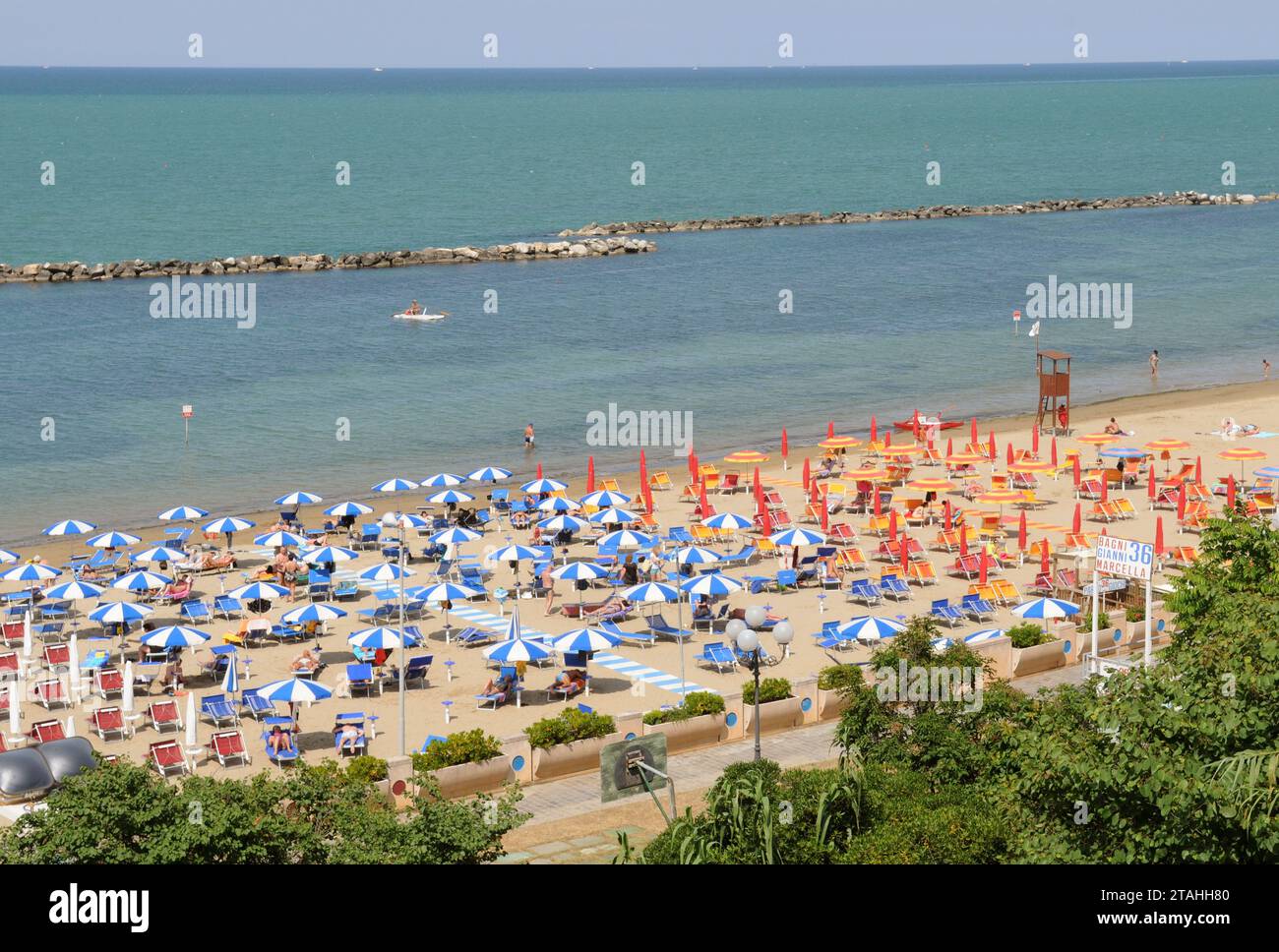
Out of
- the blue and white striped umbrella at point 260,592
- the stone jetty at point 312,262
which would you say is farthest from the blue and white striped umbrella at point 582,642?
the stone jetty at point 312,262

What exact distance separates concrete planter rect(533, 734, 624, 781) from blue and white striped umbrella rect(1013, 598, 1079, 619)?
8.76 m

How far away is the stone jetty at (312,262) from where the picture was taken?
9044 cm

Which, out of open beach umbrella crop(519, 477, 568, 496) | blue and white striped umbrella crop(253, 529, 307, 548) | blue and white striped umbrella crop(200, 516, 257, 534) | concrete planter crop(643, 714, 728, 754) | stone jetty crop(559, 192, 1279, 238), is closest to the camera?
concrete planter crop(643, 714, 728, 754)

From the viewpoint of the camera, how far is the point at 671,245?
107 metres

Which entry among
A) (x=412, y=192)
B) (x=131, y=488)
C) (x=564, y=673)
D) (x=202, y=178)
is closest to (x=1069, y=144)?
(x=412, y=192)

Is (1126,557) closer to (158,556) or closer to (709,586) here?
(709,586)

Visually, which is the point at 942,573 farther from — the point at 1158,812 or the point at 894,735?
the point at 1158,812

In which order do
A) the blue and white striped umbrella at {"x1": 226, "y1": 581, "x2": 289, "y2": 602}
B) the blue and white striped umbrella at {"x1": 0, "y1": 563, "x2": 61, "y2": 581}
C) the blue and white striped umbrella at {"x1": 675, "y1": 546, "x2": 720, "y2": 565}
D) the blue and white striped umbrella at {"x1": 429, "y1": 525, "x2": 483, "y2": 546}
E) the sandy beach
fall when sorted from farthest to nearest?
the blue and white striped umbrella at {"x1": 429, "y1": 525, "x2": 483, "y2": 546} < the blue and white striped umbrella at {"x1": 675, "y1": 546, "x2": 720, "y2": 565} < the blue and white striped umbrella at {"x1": 0, "y1": 563, "x2": 61, "y2": 581} < the blue and white striped umbrella at {"x1": 226, "y1": 581, "x2": 289, "y2": 602} < the sandy beach

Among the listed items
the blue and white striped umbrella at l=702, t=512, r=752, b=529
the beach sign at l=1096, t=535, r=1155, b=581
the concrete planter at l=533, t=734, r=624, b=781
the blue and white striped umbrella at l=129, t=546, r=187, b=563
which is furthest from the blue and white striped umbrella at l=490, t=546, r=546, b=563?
the beach sign at l=1096, t=535, r=1155, b=581

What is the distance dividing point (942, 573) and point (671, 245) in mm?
74793

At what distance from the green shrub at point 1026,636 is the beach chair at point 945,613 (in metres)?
2.27

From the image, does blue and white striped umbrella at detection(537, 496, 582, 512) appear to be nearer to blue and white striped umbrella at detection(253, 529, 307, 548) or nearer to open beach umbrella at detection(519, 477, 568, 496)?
open beach umbrella at detection(519, 477, 568, 496)

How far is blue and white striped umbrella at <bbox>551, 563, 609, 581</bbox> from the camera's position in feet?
102
